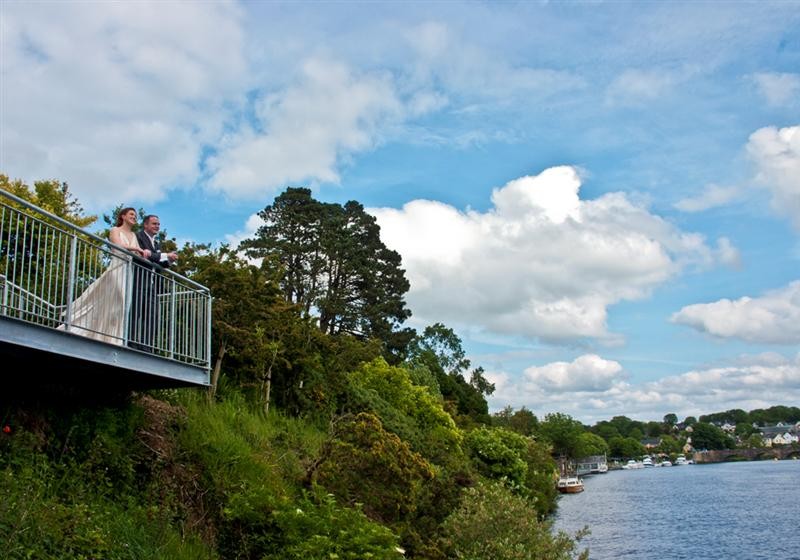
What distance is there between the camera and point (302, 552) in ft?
30.6

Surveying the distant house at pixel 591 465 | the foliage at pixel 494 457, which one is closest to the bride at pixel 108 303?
the foliage at pixel 494 457

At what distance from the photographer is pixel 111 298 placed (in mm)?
9000

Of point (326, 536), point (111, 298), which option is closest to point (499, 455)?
point (326, 536)

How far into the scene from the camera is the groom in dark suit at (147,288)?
9375mm

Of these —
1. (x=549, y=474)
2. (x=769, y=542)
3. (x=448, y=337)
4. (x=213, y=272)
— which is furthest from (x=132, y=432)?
(x=448, y=337)

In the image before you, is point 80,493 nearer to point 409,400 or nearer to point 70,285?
point 70,285

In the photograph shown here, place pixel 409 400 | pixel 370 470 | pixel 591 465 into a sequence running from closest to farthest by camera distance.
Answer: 1. pixel 370 470
2. pixel 409 400
3. pixel 591 465

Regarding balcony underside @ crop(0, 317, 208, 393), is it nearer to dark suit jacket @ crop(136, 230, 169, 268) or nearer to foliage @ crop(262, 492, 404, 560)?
dark suit jacket @ crop(136, 230, 169, 268)

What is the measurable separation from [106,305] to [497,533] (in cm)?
908

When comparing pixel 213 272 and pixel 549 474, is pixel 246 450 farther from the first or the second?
pixel 549 474

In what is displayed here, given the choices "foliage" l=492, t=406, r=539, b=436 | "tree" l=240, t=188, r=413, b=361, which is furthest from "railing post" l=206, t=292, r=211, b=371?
"foliage" l=492, t=406, r=539, b=436

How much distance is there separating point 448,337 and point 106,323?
2773 inches

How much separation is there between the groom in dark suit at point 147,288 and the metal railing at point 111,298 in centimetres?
1

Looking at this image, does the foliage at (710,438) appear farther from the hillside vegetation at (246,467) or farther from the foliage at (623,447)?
the hillside vegetation at (246,467)
